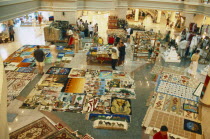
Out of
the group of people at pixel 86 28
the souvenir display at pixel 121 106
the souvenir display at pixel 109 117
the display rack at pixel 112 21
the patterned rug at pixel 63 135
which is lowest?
the patterned rug at pixel 63 135

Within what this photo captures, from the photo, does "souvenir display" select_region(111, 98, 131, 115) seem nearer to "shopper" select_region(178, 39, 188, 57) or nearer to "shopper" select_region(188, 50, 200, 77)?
"shopper" select_region(188, 50, 200, 77)

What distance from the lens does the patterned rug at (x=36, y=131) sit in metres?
5.32

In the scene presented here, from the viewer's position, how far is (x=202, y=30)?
15984 millimetres

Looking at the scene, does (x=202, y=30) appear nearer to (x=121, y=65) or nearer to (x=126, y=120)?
(x=121, y=65)

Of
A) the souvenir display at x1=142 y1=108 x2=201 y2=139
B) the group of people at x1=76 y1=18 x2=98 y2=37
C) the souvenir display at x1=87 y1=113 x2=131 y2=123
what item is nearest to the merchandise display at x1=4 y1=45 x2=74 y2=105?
→ the souvenir display at x1=87 y1=113 x2=131 y2=123

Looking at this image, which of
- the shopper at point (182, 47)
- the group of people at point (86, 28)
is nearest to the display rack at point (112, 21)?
the group of people at point (86, 28)

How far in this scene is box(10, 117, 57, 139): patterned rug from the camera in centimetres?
532

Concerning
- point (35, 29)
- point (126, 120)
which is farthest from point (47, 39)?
point (126, 120)

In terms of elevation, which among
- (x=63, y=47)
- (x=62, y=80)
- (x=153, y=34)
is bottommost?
(x=62, y=80)

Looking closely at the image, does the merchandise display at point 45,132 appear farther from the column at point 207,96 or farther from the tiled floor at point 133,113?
the column at point 207,96

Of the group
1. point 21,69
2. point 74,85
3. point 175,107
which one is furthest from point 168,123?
point 21,69

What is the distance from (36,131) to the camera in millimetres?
5512

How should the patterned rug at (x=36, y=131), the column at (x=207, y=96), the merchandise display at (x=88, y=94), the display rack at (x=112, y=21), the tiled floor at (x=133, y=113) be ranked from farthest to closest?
the display rack at (x=112, y=21) → the column at (x=207, y=96) → the merchandise display at (x=88, y=94) → the tiled floor at (x=133, y=113) → the patterned rug at (x=36, y=131)

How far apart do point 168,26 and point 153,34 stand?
36.6ft
